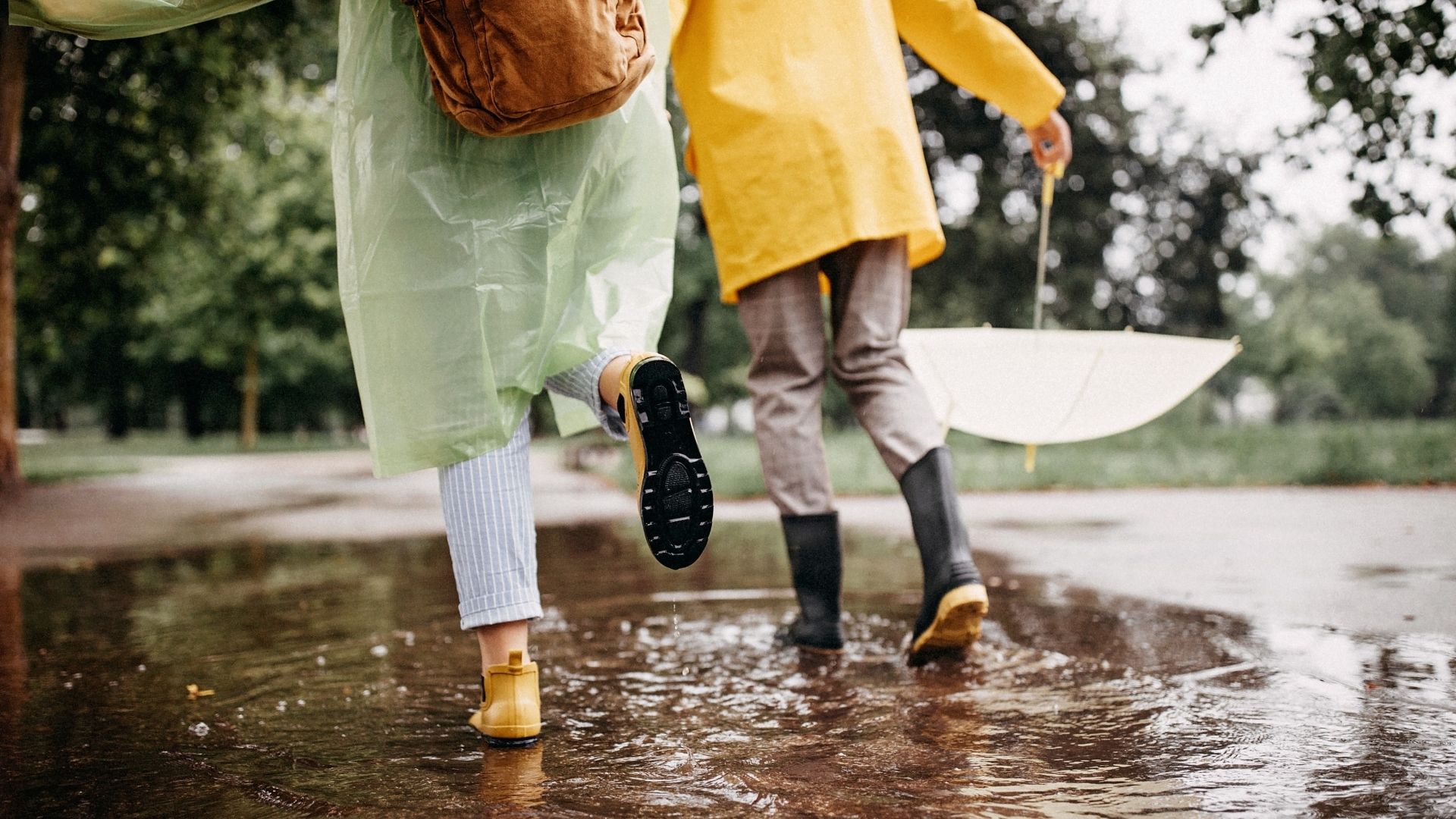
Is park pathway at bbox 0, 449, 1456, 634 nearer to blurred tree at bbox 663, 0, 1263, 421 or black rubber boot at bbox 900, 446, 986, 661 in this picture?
black rubber boot at bbox 900, 446, 986, 661

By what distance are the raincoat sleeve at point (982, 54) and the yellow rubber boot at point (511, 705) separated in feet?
5.94

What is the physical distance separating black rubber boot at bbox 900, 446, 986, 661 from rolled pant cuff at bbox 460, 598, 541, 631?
899 mm

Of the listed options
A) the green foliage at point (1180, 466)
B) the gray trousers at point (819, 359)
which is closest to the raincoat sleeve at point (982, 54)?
the gray trousers at point (819, 359)

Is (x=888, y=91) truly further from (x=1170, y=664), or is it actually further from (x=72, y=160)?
(x=72, y=160)

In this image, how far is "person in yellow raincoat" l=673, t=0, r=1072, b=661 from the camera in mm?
2564

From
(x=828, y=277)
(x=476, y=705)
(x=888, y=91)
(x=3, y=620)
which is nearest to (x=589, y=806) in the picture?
(x=476, y=705)

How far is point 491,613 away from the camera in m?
1.95

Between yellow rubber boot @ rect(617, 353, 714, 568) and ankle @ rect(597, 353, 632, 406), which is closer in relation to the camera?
yellow rubber boot @ rect(617, 353, 714, 568)

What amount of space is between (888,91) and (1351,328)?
207 ft

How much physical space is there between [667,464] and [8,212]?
11.2 meters

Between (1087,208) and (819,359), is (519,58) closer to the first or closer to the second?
(819,359)

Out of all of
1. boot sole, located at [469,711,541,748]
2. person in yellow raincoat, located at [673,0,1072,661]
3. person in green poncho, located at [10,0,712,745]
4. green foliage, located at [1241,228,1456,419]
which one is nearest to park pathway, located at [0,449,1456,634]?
person in yellow raincoat, located at [673,0,1072,661]

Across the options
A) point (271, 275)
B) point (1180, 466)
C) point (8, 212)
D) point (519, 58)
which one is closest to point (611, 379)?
point (519, 58)

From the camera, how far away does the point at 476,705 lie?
2.25 metres
